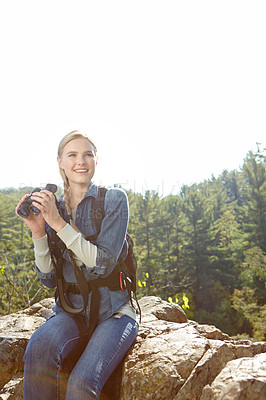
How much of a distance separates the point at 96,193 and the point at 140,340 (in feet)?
3.32

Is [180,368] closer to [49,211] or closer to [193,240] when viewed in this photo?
[49,211]

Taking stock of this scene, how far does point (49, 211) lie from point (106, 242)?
0.39 metres

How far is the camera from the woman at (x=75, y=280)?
180 cm

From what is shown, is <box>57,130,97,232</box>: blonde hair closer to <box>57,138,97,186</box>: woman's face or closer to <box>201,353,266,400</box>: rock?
<box>57,138,97,186</box>: woman's face

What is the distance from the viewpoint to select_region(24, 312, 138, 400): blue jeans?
5.70ft

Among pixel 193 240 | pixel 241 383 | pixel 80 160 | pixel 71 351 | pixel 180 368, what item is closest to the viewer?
pixel 241 383

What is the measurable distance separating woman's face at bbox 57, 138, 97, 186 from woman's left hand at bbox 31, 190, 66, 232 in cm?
29

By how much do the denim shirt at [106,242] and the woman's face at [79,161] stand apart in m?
0.09

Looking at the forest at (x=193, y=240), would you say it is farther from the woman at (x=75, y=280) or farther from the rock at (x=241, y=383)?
the rock at (x=241, y=383)

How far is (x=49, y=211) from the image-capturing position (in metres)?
2.02

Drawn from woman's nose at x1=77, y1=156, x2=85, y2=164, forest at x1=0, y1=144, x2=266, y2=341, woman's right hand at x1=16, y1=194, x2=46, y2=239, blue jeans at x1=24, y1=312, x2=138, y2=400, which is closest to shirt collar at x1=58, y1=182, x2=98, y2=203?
woman's nose at x1=77, y1=156, x2=85, y2=164

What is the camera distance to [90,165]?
2273 millimetres

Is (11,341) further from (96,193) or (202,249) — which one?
(202,249)

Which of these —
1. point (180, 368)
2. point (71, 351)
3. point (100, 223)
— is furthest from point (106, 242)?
point (180, 368)
